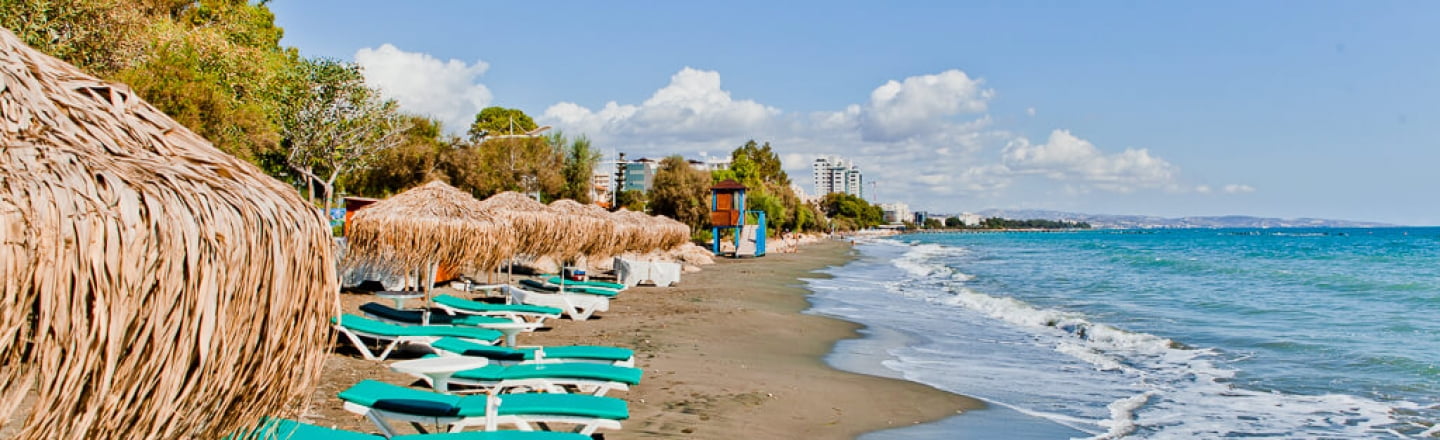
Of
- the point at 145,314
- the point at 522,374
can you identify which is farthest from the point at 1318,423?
the point at 145,314

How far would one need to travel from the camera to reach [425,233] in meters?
10.9

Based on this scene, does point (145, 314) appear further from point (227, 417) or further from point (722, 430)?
point (722, 430)

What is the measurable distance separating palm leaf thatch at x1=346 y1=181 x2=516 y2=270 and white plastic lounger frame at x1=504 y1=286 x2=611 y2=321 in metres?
1.53

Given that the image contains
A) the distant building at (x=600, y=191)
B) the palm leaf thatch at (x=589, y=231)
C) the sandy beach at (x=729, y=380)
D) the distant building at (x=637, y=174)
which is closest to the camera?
the sandy beach at (x=729, y=380)

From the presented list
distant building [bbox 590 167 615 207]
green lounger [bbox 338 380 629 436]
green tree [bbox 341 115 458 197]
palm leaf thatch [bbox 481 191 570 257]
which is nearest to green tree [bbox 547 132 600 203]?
distant building [bbox 590 167 615 207]

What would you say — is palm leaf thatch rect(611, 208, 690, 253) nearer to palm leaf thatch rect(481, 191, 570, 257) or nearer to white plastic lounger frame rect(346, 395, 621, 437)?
palm leaf thatch rect(481, 191, 570, 257)

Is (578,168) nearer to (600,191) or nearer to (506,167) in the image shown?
(506,167)

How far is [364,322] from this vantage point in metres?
9.02

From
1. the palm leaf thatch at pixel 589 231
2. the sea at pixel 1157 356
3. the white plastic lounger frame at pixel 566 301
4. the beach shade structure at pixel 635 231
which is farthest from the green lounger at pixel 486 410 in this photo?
the beach shade structure at pixel 635 231

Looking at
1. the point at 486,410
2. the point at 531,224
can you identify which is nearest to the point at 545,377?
the point at 486,410

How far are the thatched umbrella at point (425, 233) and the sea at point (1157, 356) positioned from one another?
4431mm

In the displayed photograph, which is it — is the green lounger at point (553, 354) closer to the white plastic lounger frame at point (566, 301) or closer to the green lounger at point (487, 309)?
the green lounger at point (487, 309)

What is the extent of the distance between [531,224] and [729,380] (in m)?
5.20

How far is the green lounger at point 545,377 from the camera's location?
6488 millimetres
